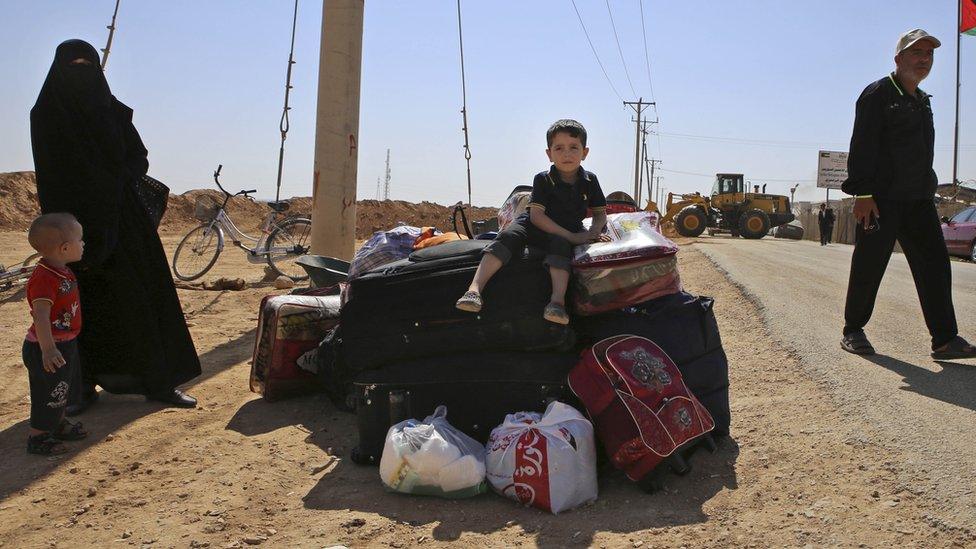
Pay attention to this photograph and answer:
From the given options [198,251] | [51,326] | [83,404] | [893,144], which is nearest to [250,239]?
[198,251]

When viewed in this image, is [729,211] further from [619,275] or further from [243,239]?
[619,275]

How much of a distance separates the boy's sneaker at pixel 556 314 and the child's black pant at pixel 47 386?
220 cm

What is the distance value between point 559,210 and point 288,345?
1.72m

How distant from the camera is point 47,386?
3441mm

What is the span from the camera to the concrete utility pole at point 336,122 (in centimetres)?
682

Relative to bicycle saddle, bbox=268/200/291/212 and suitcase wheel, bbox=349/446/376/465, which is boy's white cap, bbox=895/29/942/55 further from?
bicycle saddle, bbox=268/200/291/212

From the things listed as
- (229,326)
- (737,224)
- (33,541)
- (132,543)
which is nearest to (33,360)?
(33,541)

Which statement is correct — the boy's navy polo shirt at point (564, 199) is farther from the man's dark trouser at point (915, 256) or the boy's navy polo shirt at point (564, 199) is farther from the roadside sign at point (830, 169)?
the roadside sign at point (830, 169)

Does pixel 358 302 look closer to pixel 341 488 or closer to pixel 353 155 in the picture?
pixel 341 488

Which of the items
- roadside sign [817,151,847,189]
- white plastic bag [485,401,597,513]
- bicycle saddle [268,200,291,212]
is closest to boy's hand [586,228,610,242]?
white plastic bag [485,401,597,513]

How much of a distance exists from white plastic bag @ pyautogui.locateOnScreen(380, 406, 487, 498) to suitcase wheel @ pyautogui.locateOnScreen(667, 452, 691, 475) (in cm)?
75

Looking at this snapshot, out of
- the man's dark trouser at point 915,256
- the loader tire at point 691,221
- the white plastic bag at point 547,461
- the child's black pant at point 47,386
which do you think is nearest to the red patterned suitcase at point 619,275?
the white plastic bag at point 547,461

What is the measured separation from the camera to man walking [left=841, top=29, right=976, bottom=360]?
4.04 meters

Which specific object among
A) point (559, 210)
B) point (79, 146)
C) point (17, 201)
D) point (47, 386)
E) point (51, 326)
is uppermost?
point (17, 201)
